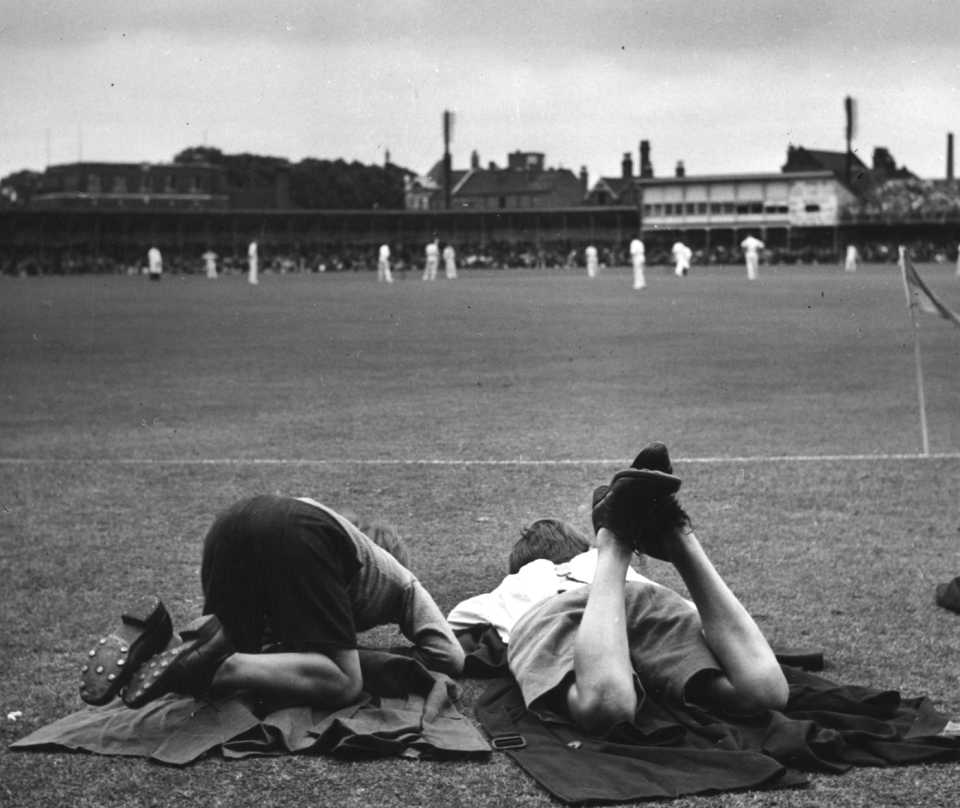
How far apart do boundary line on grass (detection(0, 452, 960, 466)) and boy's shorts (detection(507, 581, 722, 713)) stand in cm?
623

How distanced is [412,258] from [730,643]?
3770 inches

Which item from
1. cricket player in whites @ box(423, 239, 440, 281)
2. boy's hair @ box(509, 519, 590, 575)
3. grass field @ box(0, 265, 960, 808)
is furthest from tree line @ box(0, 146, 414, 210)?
boy's hair @ box(509, 519, 590, 575)

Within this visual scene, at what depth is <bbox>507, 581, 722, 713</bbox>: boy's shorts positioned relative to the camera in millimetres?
5297

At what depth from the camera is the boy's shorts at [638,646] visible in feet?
17.4

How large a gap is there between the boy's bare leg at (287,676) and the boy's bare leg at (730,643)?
1.33 meters

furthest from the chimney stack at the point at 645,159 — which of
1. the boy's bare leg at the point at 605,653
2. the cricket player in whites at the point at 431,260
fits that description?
the boy's bare leg at the point at 605,653

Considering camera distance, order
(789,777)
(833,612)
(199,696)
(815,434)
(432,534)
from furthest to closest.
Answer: (815,434) < (432,534) < (833,612) < (199,696) < (789,777)

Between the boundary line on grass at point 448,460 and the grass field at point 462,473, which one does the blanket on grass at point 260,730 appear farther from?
the boundary line on grass at point 448,460

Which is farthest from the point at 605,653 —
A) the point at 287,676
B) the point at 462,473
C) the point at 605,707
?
the point at 462,473

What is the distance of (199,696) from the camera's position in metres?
5.35

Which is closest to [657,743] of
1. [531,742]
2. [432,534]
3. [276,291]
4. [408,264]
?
[531,742]

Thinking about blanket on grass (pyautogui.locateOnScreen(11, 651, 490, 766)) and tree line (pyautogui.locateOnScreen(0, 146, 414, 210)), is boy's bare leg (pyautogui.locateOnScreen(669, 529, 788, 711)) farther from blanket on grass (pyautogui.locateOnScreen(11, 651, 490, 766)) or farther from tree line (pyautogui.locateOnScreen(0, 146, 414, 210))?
tree line (pyautogui.locateOnScreen(0, 146, 414, 210))

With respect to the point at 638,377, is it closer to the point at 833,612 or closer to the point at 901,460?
the point at 901,460

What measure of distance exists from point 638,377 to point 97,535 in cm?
1223
